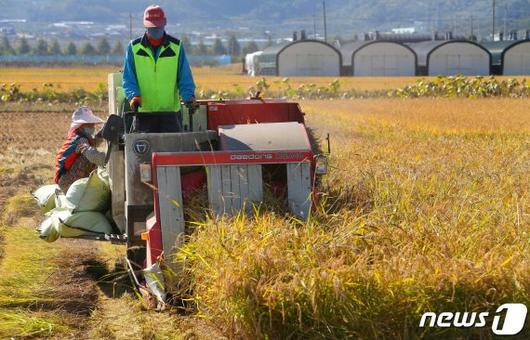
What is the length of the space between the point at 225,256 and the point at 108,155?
7.76 feet

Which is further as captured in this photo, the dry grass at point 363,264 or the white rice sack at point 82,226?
the white rice sack at point 82,226

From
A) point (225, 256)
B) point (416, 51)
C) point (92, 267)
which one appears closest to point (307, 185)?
point (225, 256)

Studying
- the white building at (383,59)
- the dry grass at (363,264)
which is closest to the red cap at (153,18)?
the dry grass at (363,264)

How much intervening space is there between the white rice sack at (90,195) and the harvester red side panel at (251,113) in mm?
1154

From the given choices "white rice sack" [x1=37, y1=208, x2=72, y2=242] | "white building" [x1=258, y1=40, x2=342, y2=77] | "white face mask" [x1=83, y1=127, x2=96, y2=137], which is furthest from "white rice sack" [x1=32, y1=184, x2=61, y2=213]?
"white building" [x1=258, y1=40, x2=342, y2=77]

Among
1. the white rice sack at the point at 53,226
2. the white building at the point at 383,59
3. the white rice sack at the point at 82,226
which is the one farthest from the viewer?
the white building at the point at 383,59

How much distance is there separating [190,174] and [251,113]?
6.27 feet

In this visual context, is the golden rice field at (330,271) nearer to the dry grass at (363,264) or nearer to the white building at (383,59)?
the dry grass at (363,264)

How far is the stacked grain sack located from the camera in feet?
26.6

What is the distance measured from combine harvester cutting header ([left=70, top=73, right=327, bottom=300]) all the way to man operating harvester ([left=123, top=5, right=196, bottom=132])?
18cm

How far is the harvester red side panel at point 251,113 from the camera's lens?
8.66 meters

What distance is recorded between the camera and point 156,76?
8.02 m

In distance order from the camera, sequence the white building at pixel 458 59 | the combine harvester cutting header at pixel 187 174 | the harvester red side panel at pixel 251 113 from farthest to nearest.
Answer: the white building at pixel 458 59
the harvester red side panel at pixel 251 113
the combine harvester cutting header at pixel 187 174

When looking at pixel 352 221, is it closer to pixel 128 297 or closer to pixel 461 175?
pixel 128 297
